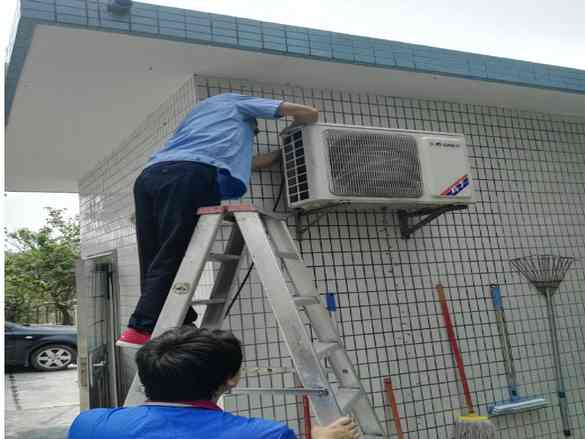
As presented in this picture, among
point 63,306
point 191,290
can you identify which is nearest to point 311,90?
point 191,290

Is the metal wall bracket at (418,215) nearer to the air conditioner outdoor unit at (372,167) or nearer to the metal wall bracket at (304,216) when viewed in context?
the air conditioner outdoor unit at (372,167)

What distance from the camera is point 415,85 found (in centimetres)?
369

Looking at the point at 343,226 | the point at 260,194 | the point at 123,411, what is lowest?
the point at 123,411

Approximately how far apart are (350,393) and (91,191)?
4.25 meters

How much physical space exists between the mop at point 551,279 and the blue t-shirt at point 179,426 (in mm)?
3041

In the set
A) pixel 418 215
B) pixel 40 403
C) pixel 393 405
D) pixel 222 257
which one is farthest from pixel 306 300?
pixel 40 403

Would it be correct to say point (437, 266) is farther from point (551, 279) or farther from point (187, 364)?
point (187, 364)

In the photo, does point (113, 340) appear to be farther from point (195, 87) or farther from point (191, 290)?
point (191, 290)

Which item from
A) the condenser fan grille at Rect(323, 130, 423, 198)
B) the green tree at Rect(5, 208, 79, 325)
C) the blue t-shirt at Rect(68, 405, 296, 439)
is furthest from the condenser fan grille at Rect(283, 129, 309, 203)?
the green tree at Rect(5, 208, 79, 325)

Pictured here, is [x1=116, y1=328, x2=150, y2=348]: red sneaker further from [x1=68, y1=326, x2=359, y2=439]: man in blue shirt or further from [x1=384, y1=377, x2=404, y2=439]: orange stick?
[x1=384, y1=377, x2=404, y2=439]: orange stick

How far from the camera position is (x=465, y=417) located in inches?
130

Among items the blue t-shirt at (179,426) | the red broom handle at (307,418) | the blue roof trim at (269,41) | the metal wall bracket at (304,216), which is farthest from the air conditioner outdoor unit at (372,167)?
the blue t-shirt at (179,426)

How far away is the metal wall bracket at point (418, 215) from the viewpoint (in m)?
3.49

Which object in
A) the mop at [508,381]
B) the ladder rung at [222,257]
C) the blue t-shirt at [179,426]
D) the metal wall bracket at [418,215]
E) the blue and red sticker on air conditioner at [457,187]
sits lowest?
the mop at [508,381]
